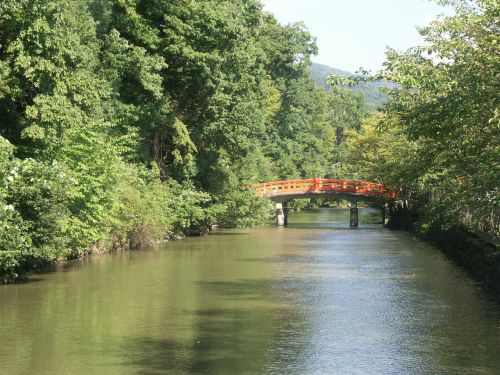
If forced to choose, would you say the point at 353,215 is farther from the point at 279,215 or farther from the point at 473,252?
the point at 473,252

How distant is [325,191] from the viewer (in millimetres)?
66500

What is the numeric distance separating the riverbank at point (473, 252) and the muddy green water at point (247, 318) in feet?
1.96

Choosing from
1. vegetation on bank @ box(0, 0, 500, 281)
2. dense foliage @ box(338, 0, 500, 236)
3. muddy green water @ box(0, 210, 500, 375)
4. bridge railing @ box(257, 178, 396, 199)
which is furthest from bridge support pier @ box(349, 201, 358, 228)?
dense foliage @ box(338, 0, 500, 236)

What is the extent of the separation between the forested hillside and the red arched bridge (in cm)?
448

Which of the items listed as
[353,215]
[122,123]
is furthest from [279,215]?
[122,123]

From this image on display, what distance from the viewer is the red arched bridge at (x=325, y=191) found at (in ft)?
213

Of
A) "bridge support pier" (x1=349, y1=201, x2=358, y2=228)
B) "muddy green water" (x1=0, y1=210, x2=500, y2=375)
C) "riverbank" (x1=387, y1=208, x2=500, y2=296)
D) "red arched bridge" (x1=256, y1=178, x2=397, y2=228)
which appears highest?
"red arched bridge" (x1=256, y1=178, x2=397, y2=228)

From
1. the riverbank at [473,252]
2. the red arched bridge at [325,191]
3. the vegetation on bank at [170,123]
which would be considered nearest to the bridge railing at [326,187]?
the red arched bridge at [325,191]

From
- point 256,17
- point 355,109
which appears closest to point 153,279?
point 256,17

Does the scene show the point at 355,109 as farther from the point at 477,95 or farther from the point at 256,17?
the point at 477,95

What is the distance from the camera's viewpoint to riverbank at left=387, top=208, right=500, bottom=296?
2509 centimetres

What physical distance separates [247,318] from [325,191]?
152ft

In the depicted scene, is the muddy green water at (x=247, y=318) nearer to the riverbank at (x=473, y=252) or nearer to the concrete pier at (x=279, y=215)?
the riverbank at (x=473, y=252)

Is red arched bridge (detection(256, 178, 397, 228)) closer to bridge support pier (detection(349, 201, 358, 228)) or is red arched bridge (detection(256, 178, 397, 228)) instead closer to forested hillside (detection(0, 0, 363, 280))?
bridge support pier (detection(349, 201, 358, 228))
